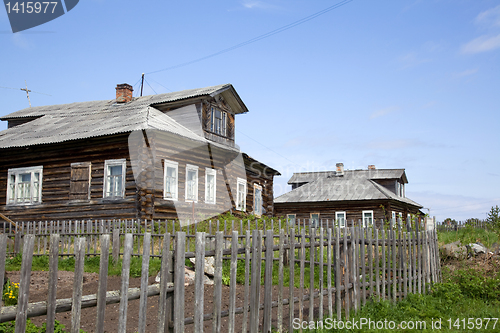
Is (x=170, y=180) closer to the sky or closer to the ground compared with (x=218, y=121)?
closer to the ground

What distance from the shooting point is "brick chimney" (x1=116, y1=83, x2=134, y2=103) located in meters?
23.3

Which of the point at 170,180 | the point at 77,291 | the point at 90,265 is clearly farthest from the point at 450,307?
the point at 170,180

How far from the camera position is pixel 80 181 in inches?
717

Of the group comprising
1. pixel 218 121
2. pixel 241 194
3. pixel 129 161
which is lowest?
pixel 241 194

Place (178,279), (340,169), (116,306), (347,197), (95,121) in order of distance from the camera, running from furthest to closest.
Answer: (340,169) < (347,197) < (95,121) < (116,306) < (178,279)

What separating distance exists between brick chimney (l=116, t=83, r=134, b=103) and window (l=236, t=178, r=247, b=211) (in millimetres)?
7417

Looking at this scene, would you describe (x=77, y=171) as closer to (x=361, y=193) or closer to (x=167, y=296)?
(x=167, y=296)

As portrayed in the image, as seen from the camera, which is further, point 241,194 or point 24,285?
point 241,194

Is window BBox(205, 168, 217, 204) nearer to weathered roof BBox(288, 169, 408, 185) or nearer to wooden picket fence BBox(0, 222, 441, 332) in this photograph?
wooden picket fence BBox(0, 222, 441, 332)

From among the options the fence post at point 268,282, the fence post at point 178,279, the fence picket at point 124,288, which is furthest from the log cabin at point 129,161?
the fence picket at point 124,288

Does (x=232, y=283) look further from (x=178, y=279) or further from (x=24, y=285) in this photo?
(x=24, y=285)

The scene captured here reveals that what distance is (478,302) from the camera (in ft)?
27.8

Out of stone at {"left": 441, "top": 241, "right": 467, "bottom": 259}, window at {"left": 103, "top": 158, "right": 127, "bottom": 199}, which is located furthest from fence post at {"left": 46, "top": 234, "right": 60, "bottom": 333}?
window at {"left": 103, "top": 158, "right": 127, "bottom": 199}

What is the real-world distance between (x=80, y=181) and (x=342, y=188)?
814 inches
